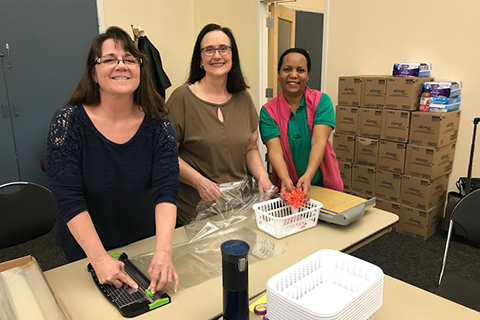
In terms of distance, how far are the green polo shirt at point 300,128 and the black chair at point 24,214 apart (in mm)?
1042

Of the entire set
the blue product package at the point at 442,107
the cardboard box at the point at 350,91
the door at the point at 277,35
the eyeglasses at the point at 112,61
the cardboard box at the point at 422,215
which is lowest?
the cardboard box at the point at 422,215

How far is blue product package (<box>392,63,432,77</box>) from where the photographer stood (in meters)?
2.97

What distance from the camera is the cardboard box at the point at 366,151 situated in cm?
322

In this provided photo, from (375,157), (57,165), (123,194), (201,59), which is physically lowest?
(375,157)

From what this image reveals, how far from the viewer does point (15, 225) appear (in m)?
1.61

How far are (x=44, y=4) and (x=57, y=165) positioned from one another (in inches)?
112

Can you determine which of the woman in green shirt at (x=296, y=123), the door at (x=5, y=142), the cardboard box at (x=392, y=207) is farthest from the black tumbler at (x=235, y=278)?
the door at (x=5, y=142)

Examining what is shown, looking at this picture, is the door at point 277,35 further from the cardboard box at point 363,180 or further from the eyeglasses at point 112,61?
the eyeglasses at point 112,61

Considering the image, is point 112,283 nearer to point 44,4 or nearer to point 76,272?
point 76,272

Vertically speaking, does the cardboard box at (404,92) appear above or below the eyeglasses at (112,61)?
below

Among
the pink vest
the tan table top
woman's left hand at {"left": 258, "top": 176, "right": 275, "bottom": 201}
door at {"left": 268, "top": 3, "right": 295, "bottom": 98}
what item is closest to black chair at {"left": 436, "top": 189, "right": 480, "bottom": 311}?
the tan table top

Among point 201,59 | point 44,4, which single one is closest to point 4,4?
point 44,4

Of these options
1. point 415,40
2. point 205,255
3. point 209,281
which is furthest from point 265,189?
point 415,40

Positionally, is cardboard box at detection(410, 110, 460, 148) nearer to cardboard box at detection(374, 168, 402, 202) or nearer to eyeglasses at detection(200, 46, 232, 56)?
cardboard box at detection(374, 168, 402, 202)
